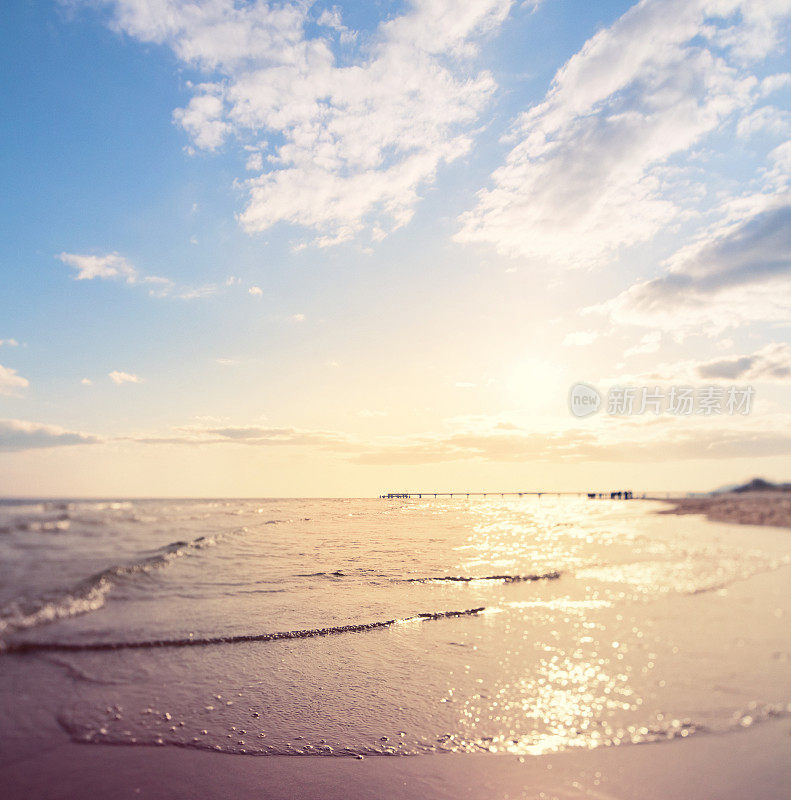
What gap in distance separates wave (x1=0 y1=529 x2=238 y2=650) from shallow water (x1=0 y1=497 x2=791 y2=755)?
3.3 inches

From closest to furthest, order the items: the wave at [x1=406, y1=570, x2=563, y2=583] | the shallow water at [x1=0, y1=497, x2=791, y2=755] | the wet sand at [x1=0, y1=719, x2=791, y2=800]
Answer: the wet sand at [x1=0, y1=719, x2=791, y2=800] < the shallow water at [x1=0, y1=497, x2=791, y2=755] < the wave at [x1=406, y1=570, x2=563, y2=583]

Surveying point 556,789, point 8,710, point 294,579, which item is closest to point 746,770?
point 556,789

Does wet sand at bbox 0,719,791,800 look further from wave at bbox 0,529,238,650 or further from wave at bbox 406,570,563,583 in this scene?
wave at bbox 406,570,563,583

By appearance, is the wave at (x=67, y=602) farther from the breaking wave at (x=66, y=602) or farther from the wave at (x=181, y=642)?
the wave at (x=181, y=642)

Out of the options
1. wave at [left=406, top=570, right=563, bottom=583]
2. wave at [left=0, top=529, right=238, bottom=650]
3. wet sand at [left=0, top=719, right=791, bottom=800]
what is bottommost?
wave at [left=0, top=529, right=238, bottom=650]

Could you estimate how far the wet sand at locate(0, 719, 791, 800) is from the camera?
4258 mm

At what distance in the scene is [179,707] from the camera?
6215 millimetres

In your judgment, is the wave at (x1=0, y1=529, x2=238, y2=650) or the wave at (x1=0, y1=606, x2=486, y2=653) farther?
the wave at (x1=0, y1=529, x2=238, y2=650)

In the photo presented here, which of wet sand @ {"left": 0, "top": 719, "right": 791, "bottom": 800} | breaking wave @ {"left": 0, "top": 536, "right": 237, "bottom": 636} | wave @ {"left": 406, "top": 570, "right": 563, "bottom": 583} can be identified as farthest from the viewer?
wave @ {"left": 406, "top": 570, "right": 563, "bottom": 583}

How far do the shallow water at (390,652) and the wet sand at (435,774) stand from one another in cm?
Answer: 25

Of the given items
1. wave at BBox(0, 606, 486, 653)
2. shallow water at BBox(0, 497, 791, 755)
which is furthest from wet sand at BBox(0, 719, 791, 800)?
wave at BBox(0, 606, 486, 653)

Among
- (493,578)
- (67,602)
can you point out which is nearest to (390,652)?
(493,578)

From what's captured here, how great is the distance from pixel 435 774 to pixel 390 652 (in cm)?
371

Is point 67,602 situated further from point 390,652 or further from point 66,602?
point 390,652
